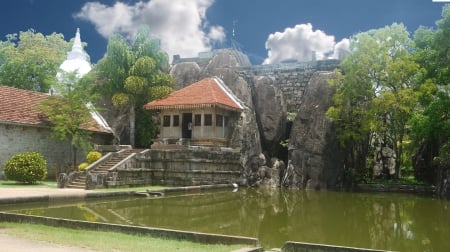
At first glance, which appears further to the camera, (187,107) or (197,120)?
(197,120)

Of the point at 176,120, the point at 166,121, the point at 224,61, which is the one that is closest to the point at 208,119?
the point at 176,120

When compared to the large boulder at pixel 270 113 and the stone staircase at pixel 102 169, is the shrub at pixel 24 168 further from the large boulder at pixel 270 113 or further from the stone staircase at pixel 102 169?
the large boulder at pixel 270 113

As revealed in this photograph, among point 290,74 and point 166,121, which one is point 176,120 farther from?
point 290,74

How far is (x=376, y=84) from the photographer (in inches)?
1065

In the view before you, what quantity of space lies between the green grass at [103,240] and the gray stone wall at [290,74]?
84.1 feet

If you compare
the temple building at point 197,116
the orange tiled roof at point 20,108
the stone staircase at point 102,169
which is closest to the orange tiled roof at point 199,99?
the temple building at point 197,116

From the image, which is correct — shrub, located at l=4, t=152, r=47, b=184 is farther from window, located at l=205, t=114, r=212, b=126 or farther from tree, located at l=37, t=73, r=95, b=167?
window, located at l=205, t=114, r=212, b=126

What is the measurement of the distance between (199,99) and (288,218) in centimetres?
1555

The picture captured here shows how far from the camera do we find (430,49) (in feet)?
84.3

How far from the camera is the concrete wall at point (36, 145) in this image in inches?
921

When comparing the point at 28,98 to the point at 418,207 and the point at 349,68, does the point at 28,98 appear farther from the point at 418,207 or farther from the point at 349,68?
the point at 418,207

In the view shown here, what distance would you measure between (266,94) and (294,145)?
5.02 m

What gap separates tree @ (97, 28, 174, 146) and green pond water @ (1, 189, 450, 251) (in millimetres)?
12997

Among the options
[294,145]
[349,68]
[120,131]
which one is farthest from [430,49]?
[120,131]
